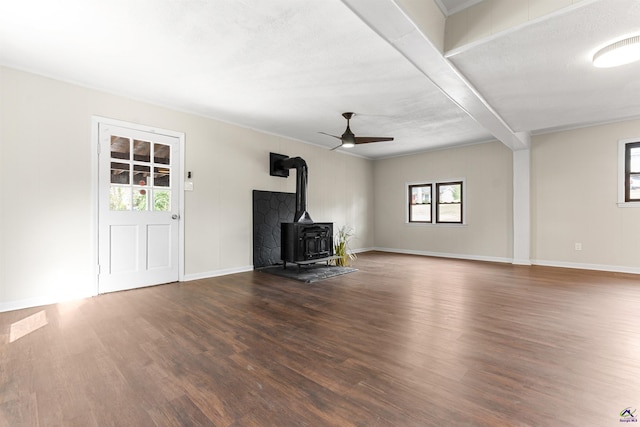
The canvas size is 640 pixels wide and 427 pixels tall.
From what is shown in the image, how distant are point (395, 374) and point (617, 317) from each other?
2618 mm

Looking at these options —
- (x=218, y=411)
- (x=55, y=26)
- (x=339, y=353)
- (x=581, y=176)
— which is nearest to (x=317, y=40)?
(x=55, y=26)

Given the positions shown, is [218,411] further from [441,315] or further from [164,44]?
[164,44]

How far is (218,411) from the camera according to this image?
147cm

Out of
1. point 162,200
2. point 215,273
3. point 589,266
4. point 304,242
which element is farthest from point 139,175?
point 589,266

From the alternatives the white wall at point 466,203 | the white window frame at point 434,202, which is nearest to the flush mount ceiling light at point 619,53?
the white wall at point 466,203

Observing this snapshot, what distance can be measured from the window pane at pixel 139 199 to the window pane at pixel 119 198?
2.9 inches

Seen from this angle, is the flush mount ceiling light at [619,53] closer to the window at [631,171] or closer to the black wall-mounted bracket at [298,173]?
the window at [631,171]

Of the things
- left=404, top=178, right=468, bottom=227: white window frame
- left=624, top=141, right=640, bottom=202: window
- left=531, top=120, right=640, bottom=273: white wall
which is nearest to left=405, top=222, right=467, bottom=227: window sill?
left=404, top=178, right=468, bottom=227: white window frame

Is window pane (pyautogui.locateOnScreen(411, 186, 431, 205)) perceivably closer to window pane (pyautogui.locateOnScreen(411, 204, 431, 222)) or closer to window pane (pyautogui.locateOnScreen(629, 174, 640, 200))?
window pane (pyautogui.locateOnScreen(411, 204, 431, 222))

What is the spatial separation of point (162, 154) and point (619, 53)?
5.25 m

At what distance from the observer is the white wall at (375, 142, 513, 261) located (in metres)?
6.27

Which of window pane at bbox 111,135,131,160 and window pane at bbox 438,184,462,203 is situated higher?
window pane at bbox 111,135,131,160

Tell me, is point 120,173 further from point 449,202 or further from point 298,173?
point 449,202

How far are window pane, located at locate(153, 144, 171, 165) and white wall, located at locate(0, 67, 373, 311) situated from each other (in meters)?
0.28
